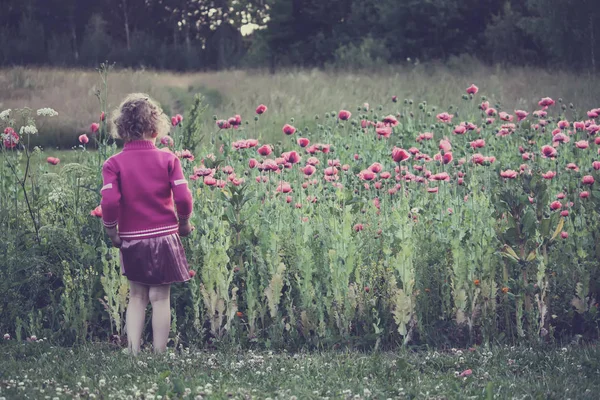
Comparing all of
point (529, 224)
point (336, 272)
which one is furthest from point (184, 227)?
point (529, 224)

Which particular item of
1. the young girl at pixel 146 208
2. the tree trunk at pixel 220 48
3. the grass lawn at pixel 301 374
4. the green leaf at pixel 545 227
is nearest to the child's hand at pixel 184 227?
the young girl at pixel 146 208

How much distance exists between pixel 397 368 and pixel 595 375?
1057 mm

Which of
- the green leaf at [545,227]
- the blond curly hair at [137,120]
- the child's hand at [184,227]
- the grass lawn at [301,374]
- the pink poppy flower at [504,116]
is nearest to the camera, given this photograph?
the grass lawn at [301,374]

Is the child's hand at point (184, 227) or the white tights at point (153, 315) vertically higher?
the child's hand at point (184, 227)

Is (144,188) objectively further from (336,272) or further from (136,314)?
(336,272)

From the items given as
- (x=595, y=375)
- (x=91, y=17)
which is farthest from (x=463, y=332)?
(x=91, y=17)

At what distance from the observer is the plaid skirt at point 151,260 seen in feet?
15.8

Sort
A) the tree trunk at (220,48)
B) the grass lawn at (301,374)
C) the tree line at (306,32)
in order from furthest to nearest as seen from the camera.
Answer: the tree trunk at (220,48), the tree line at (306,32), the grass lawn at (301,374)

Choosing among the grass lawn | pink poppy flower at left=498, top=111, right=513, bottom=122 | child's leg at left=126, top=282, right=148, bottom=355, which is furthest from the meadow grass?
the grass lawn

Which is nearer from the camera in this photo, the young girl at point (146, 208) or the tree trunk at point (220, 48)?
the young girl at point (146, 208)

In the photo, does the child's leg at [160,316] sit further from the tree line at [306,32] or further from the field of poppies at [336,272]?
the tree line at [306,32]

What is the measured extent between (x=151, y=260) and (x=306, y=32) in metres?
34.9

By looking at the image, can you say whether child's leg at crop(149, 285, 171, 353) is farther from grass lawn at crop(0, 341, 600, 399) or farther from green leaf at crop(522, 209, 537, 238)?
green leaf at crop(522, 209, 537, 238)

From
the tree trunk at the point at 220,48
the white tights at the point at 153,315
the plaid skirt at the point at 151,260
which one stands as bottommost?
the white tights at the point at 153,315
